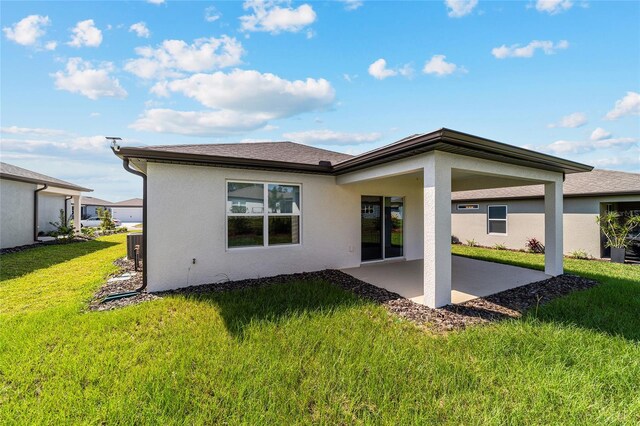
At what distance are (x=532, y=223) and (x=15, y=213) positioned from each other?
26157 mm

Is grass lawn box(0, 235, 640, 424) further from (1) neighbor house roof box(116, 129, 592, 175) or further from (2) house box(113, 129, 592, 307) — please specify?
(1) neighbor house roof box(116, 129, 592, 175)

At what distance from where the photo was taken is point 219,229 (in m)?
7.09

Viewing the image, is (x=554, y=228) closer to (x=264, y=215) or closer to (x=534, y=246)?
(x=534, y=246)

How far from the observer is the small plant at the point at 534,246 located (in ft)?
44.2

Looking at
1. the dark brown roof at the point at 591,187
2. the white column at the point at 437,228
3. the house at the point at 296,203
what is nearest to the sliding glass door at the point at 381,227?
the house at the point at 296,203

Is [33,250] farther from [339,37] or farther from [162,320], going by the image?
[339,37]

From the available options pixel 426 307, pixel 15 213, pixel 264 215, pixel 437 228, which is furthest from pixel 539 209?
pixel 15 213

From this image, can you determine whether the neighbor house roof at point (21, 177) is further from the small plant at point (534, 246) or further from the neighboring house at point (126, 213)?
the neighboring house at point (126, 213)

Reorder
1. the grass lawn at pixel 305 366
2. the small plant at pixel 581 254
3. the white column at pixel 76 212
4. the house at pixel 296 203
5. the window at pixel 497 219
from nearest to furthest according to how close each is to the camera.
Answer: the grass lawn at pixel 305 366 → the house at pixel 296 203 → the small plant at pixel 581 254 → the window at pixel 497 219 → the white column at pixel 76 212

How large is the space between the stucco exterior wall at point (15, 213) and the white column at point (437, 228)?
1822cm

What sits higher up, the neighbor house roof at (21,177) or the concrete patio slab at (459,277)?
the neighbor house roof at (21,177)

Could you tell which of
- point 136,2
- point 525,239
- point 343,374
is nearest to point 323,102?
point 136,2

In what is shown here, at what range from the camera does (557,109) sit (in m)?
9.11

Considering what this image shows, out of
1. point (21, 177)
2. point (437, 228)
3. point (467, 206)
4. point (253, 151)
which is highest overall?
point (253, 151)
